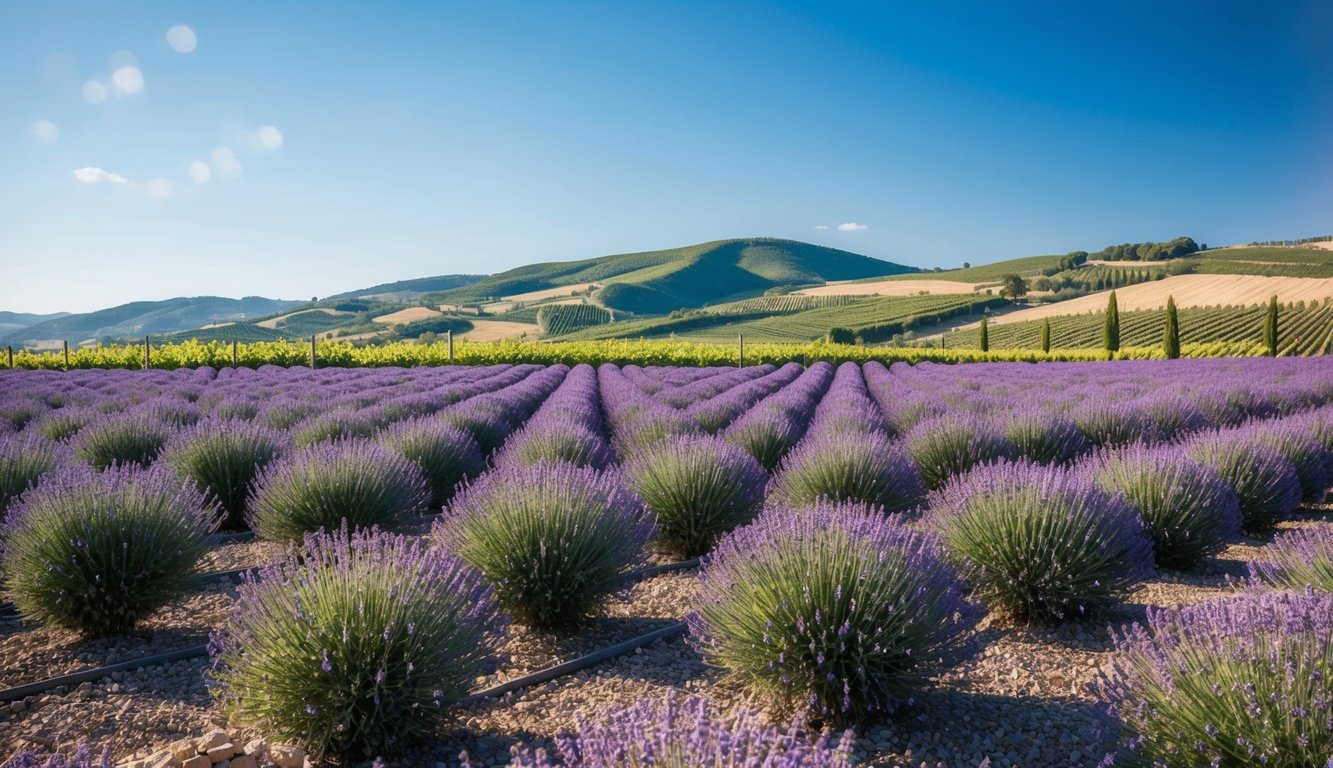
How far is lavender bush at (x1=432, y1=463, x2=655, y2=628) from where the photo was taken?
13.8 feet

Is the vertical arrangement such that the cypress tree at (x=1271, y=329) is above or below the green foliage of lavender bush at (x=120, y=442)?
below

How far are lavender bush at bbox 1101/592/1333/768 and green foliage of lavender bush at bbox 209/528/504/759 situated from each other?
8.01ft

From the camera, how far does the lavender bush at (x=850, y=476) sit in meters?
6.13

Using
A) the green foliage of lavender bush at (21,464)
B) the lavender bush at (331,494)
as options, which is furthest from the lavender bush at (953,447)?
the green foliage of lavender bush at (21,464)

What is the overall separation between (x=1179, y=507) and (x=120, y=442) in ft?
31.2

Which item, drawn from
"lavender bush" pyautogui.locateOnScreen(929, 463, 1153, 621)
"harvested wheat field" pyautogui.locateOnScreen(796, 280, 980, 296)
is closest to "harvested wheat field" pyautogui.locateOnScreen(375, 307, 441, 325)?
"harvested wheat field" pyautogui.locateOnScreen(796, 280, 980, 296)

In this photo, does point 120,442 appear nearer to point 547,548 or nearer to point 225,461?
point 225,461

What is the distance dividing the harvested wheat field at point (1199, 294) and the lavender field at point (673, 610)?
227 feet

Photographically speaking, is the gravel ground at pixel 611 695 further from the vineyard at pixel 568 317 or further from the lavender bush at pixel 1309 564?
the vineyard at pixel 568 317

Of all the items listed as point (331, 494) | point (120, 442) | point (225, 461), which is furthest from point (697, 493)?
point (120, 442)

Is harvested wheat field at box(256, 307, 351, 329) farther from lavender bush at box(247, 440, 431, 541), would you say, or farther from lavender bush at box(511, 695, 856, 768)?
lavender bush at box(511, 695, 856, 768)

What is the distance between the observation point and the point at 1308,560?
12.2ft

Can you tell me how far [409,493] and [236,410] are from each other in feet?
20.5

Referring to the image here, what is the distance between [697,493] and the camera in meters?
5.76
